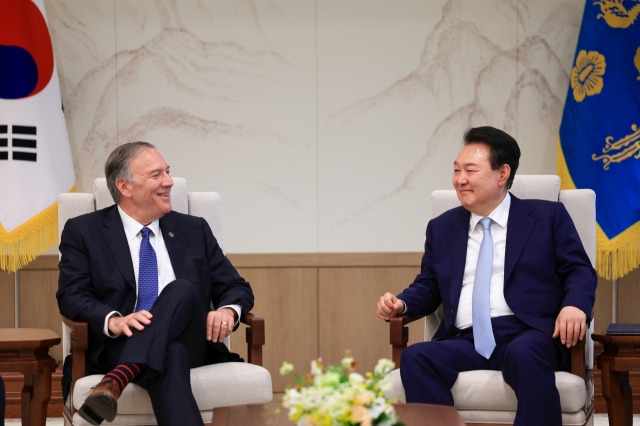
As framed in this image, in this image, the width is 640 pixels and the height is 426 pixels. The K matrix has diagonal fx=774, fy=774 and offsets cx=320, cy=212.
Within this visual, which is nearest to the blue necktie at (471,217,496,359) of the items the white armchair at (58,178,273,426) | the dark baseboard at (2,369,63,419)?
the white armchair at (58,178,273,426)

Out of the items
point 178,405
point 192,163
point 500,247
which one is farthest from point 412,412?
point 192,163

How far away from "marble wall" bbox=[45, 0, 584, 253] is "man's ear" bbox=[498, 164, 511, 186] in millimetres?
1422

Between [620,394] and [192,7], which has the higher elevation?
[192,7]

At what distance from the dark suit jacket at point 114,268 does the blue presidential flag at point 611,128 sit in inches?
81.6

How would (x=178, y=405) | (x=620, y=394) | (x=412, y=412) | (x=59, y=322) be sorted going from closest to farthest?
1. (x=412, y=412)
2. (x=178, y=405)
3. (x=620, y=394)
4. (x=59, y=322)

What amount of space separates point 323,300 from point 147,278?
1692 mm

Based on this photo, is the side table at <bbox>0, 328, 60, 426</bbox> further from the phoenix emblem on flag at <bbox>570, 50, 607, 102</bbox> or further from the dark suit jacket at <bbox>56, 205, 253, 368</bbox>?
the phoenix emblem on flag at <bbox>570, 50, 607, 102</bbox>

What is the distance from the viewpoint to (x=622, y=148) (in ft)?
13.6

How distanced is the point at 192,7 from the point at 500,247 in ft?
7.96

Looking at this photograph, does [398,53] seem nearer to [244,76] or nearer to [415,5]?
[415,5]

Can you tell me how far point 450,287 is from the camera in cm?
312

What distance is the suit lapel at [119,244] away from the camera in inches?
121

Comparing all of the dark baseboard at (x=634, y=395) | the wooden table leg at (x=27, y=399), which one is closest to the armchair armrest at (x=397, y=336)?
the wooden table leg at (x=27, y=399)

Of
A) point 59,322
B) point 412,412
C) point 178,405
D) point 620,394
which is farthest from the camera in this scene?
point 59,322
